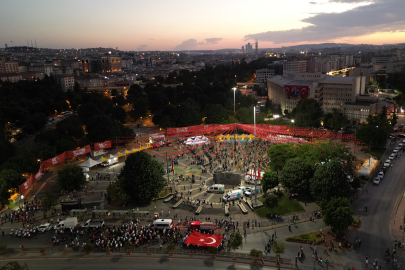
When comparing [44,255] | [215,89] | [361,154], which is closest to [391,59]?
[215,89]

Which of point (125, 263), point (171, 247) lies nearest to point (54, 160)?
point (125, 263)

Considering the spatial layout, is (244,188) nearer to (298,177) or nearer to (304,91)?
(298,177)

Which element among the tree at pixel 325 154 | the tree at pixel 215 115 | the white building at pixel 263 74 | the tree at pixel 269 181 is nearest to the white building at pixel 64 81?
the tree at pixel 215 115

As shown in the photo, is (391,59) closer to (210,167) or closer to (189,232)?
(210,167)

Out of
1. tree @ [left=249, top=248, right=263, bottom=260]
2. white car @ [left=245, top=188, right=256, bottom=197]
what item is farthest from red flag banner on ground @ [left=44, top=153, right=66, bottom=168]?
tree @ [left=249, top=248, right=263, bottom=260]

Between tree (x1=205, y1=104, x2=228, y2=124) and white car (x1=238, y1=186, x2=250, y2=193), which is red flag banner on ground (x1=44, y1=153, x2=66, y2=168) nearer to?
white car (x1=238, y1=186, x2=250, y2=193)
